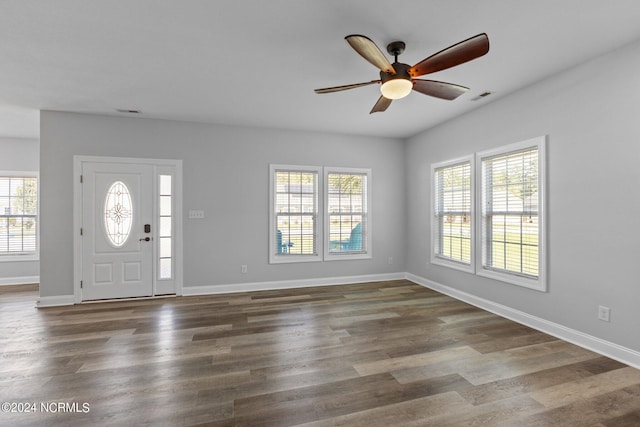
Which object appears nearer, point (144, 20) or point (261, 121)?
point (144, 20)

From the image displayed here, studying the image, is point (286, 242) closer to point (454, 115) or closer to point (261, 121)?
point (261, 121)

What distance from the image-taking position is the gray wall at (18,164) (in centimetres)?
547

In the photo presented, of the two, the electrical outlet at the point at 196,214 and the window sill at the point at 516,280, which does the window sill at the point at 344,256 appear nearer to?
the window sill at the point at 516,280

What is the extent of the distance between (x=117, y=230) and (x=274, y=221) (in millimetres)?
2388

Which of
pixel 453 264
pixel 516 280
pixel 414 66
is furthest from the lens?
pixel 453 264

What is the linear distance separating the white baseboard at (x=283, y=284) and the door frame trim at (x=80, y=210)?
33 cm

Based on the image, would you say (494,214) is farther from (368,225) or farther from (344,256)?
(344,256)

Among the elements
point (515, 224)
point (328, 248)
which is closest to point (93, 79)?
point (328, 248)

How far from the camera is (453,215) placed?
469 centimetres

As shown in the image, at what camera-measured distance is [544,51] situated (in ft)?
8.82

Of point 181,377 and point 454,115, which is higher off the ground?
point 454,115

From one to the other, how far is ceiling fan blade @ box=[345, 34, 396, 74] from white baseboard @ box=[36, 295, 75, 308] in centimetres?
507

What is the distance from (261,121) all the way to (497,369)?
4313mm

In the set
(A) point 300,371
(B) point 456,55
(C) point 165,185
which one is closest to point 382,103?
(B) point 456,55
